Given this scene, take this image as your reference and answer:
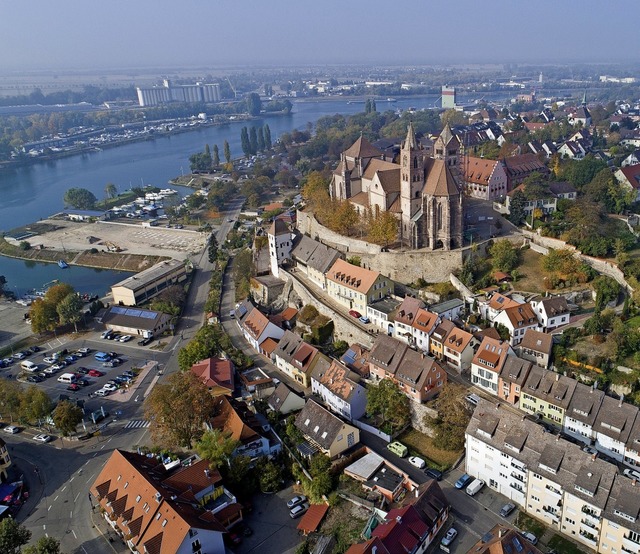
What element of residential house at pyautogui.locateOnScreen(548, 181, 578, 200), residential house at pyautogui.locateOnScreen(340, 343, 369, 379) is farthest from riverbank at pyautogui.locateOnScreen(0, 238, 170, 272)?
residential house at pyautogui.locateOnScreen(548, 181, 578, 200)

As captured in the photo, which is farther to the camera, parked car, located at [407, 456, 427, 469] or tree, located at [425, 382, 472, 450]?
tree, located at [425, 382, 472, 450]

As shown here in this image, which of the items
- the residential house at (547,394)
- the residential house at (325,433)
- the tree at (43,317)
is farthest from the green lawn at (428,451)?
the tree at (43,317)

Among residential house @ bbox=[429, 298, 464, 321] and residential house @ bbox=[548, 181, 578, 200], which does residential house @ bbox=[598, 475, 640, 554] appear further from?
residential house @ bbox=[548, 181, 578, 200]

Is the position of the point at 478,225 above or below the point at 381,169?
below

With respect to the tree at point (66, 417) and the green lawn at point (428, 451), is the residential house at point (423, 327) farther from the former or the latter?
the tree at point (66, 417)

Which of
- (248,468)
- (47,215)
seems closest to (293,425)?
(248,468)

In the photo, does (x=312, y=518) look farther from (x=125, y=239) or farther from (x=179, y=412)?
(x=125, y=239)

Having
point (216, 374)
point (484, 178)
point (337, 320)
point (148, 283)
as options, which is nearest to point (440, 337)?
point (337, 320)

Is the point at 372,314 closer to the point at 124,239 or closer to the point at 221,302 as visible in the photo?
the point at 221,302
